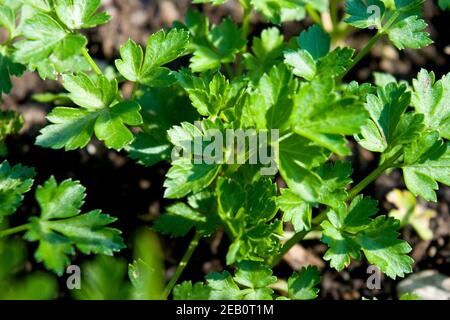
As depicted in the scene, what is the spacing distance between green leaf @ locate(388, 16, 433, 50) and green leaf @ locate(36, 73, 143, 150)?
0.81 metres

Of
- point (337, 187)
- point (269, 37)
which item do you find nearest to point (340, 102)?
point (337, 187)

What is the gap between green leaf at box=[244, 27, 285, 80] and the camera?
6.86 ft

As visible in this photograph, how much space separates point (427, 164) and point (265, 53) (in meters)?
0.72

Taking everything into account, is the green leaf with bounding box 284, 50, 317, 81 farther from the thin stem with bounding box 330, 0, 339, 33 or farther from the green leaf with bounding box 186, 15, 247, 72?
the thin stem with bounding box 330, 0, 339, 33

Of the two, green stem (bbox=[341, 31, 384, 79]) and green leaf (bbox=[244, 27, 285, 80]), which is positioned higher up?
green stem (bbox=[341, 31, 384, 79])

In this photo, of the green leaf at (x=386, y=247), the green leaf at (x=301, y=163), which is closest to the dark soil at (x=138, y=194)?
the green leaf at (x=386, y=247)

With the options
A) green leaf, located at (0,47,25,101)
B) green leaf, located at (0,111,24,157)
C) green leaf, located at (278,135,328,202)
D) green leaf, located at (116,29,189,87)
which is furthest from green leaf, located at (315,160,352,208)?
green leaf, located at (0,111,24,157)

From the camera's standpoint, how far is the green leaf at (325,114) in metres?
1.46

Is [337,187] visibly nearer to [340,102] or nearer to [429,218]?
[340,102]

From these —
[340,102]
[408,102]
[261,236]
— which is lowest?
[261,236]

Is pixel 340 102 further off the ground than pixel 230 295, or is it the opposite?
pixel 340 102

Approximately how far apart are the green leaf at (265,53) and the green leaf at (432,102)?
1.72 ft

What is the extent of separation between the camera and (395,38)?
5.98 feet

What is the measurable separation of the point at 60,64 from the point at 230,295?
87 centimetres
